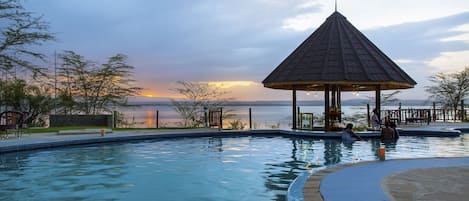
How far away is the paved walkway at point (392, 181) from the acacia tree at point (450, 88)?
18.0 meters

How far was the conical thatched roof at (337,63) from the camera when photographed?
47.8ft

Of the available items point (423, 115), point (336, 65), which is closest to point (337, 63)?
point (336, 65)

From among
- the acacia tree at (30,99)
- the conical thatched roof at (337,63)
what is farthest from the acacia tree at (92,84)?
the conical thatched roof at (337,63)

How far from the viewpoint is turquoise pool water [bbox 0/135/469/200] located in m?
5.95

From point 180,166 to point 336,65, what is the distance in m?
8.76

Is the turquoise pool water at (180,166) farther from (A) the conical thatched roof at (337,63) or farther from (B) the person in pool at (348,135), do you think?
(A) the conical thatched roof at (337,63)

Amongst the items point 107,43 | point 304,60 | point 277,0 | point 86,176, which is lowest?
point 86,176

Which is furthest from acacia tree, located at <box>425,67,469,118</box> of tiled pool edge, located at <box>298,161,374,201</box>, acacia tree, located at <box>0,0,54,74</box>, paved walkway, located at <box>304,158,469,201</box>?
acacia tree, located at <box>0,0,54,74</box>

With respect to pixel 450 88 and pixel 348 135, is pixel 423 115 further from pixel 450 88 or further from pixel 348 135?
pixel 348 135

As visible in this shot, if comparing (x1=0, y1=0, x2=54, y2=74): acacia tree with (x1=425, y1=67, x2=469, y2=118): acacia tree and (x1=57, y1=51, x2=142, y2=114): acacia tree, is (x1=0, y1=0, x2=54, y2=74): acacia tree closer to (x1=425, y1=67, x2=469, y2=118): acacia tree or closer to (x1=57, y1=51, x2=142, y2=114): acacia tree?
(x1=57, y1=51, x2=142, y2=114): acacia tree

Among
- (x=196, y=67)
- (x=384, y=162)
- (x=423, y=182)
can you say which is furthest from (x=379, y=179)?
(x=196, y=67)

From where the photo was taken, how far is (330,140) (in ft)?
44.7

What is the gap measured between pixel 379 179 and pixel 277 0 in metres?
12.4

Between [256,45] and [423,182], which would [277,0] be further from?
[423,182]
